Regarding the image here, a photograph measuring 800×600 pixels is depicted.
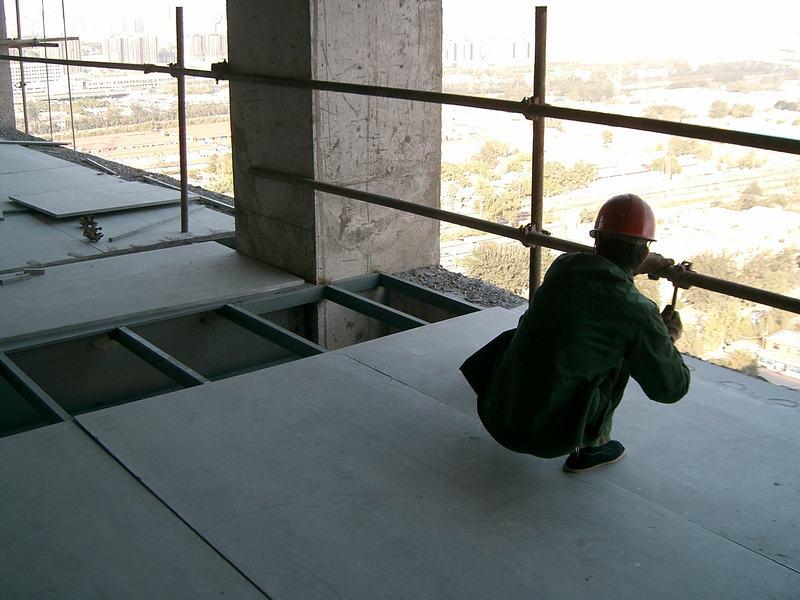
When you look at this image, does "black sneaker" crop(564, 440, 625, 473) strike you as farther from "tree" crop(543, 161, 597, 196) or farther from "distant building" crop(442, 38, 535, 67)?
"distant building" crop(442, 38, 535, 67)

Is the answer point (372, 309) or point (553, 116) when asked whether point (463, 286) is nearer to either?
point (372, 309)

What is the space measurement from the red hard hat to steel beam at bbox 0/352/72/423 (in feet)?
7.32

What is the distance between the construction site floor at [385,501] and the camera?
2410mm

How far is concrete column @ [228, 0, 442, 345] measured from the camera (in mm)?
4898

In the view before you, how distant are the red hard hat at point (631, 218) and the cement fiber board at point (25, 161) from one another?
7732 mm

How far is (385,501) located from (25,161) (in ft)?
27.1

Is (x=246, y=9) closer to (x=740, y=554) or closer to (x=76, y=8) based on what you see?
(x=740, y=554)

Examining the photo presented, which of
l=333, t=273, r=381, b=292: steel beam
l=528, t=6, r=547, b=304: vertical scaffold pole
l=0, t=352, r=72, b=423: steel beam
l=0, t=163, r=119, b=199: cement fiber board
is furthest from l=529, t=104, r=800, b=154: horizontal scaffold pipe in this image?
l=0, t=163, r=119, b=199: cement fiber board

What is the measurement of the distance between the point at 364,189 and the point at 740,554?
3266mm

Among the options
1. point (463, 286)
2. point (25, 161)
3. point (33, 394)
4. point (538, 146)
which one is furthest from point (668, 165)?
point (25, 161)

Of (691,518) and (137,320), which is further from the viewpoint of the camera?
(137,320)

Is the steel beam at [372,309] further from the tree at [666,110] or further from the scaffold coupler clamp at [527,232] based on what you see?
the tree at [666,110]

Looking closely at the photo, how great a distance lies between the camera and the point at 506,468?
119 inches

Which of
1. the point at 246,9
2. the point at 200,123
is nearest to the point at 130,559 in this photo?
the point at 246,9
